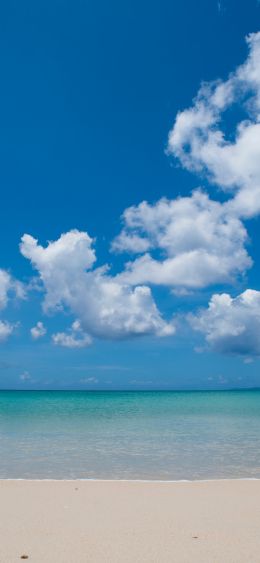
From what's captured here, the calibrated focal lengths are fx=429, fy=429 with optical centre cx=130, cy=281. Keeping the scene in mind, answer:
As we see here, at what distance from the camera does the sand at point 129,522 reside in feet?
21.2

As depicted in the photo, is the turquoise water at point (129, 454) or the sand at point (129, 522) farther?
the turquoise water at point (129, 454)

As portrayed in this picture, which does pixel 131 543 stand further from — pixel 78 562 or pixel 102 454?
pixel 102 454

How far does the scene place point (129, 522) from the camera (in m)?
8.07

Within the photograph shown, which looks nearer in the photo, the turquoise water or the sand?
the sand

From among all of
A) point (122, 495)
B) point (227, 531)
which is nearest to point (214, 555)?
point (227, 531)

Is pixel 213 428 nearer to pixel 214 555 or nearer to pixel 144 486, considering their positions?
pixel 144 486

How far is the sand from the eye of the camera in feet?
21.2

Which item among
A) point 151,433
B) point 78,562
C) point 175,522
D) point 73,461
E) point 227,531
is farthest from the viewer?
point 151,433

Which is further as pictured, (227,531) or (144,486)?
(144,486)

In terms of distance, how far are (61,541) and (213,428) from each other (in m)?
22.7

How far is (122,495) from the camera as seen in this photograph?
10305 millimetres

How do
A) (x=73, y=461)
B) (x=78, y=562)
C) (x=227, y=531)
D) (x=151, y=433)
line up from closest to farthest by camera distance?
1. (x=78, y=562)
2. (x=227, y=531)
3. (x=73, y=461)
4. (x=151, y=433)

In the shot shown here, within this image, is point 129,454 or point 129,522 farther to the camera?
point 129,454

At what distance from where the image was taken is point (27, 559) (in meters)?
6.21
